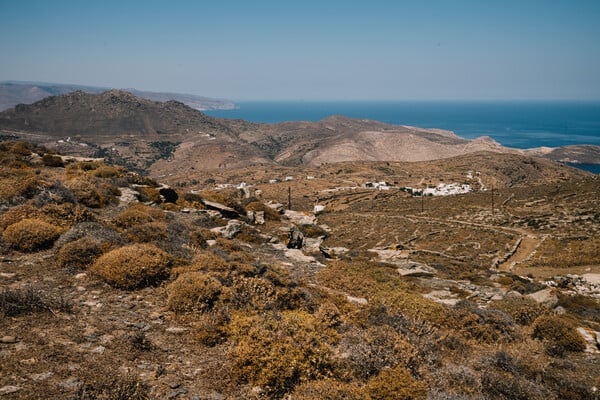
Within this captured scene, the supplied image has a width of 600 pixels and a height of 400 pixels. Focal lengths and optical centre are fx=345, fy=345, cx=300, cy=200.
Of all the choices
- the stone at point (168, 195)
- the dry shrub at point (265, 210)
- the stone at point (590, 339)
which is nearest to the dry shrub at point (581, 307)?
the stone at point (590, 339)

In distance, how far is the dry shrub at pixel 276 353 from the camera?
6.14 m

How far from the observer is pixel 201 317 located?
8.03 metres

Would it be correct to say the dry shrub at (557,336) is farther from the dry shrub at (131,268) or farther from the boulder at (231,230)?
the boulder at (231,230)

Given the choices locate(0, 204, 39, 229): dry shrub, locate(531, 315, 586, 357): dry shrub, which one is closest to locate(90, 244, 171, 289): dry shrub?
locate(0, 204, 39, 229): dry shrub

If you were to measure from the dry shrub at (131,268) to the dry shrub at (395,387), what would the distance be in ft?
21.8

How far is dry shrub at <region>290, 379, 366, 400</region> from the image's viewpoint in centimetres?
565

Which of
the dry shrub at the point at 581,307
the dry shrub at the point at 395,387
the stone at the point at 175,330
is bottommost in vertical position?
the dry shrub at the point at 581,307

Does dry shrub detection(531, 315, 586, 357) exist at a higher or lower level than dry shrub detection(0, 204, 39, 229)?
lower

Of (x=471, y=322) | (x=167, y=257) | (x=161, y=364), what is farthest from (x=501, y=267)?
(x=161, y=364)

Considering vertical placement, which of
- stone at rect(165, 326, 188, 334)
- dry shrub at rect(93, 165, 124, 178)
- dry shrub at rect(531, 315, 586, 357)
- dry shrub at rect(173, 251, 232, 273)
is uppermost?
dry shrub at rect(93, 165, 124, 178)

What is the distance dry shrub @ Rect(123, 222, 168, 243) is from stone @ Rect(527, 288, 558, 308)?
15902 mm

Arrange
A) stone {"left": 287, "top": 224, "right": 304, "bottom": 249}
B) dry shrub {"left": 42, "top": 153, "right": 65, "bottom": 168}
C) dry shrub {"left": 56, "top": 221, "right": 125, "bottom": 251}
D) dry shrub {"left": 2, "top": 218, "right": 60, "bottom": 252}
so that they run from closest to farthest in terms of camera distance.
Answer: dry shrub {"left": 2, "top": 218, "right": 60, "bottom": 252}, dry shrub {"left": 56, "top": 221, "right": 125, "bottom": 251}, stone {"left": 287, "top": 224, "right": 304, "bottom": 249}, dry shrub {"left": 42, "top": 153, "right": 65, "bottom": 168}

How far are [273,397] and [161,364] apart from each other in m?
2.19

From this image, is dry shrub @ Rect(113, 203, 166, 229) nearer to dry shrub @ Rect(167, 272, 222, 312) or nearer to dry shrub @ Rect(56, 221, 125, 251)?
dry shrub @ Rect(56, 221, 125, 251)
